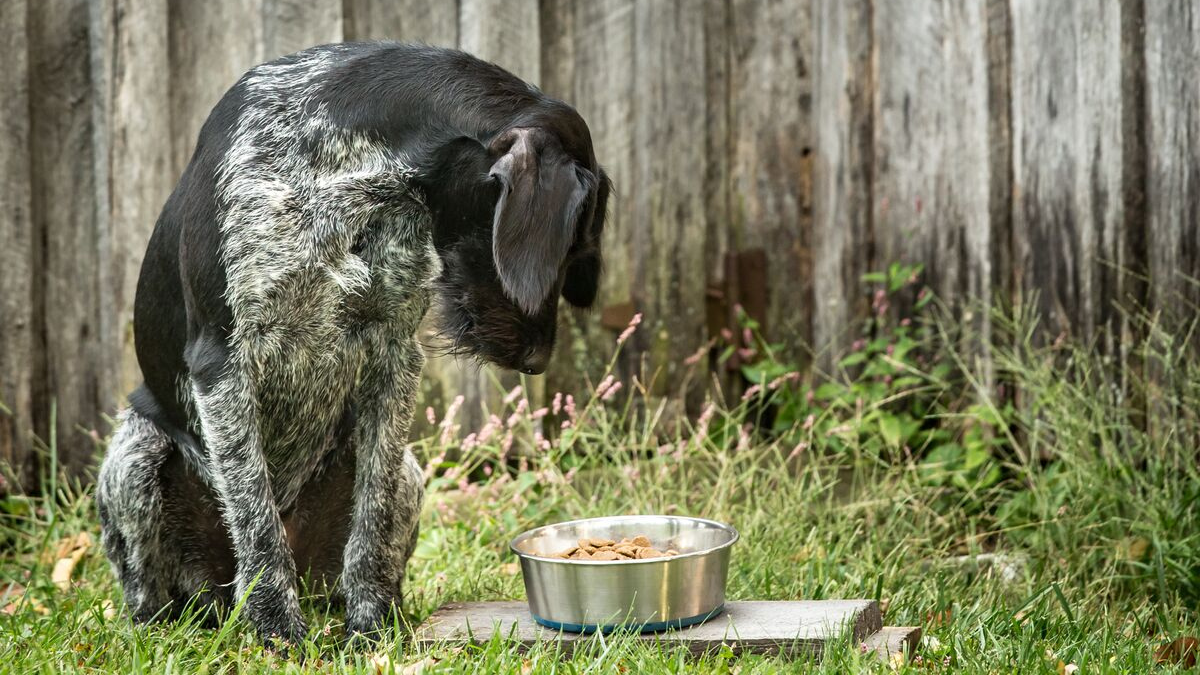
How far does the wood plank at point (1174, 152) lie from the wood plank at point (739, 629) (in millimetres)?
1818

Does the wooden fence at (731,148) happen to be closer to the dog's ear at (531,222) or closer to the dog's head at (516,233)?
the dog's head at (516,233)

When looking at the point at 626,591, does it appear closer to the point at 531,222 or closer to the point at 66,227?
the point at 531,222

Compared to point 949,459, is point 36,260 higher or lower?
higher

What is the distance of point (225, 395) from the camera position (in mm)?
2939

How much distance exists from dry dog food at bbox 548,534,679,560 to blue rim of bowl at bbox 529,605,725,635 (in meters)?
0.16

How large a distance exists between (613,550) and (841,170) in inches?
106

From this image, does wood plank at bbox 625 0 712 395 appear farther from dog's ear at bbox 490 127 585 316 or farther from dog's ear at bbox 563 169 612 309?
dog's ear at bbox 490 127 585 316

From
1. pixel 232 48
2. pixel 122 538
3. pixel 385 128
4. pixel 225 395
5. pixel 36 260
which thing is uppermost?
pixel 232 48

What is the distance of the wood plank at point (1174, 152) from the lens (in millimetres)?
3941

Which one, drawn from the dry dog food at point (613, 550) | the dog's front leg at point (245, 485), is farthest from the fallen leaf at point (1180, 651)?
the dog's front leg at point (245, 485)

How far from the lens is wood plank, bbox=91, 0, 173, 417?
14.2ft

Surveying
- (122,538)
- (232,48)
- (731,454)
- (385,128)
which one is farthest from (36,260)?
(731,454)

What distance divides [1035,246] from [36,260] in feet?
12.1

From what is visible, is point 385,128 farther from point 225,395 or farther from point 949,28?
point 949,28
